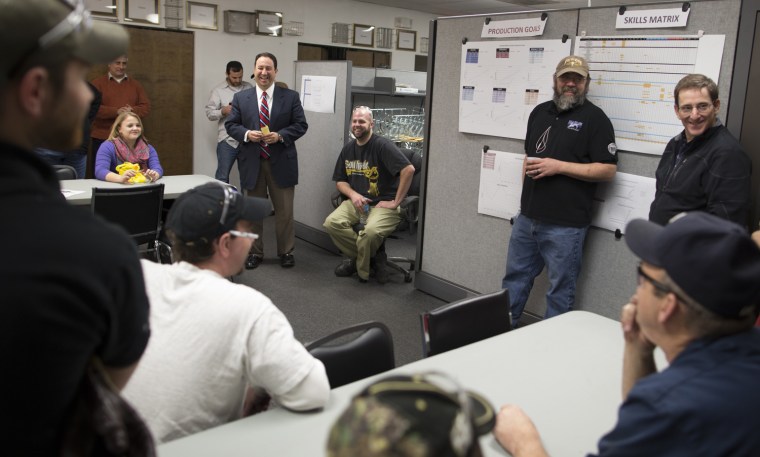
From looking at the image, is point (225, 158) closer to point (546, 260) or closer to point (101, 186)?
point (101, 186)

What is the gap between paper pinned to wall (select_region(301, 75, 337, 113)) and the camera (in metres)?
5.29

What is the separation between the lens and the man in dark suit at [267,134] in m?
4.70

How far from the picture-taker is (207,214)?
62.4 inches

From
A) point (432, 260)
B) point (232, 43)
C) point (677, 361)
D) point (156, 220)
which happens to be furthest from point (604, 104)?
point (232, 43)

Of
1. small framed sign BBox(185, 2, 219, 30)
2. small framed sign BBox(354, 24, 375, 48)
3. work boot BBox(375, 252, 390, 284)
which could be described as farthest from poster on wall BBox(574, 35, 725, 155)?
small framed sign BBox(354, 24, 375, 48)

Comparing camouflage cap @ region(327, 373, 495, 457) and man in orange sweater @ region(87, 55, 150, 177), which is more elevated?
man in orange sweater @ region(87, 55, 150, 177)

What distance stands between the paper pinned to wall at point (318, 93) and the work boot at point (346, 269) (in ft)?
4.44

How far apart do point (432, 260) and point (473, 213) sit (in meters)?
0.52

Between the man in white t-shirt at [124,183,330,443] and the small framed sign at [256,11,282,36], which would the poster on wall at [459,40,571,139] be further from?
the small framed sign at [256,11,282,36]

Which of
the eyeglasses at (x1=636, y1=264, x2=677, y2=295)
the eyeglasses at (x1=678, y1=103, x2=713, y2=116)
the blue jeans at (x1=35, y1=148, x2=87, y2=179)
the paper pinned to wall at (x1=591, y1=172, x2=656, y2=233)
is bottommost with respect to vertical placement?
the blue jeans at (x1=35, y1=148, x2=87, y2=179)

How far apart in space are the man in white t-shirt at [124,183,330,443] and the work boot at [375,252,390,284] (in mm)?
3170

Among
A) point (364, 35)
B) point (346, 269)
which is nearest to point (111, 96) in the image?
point (346, 269)

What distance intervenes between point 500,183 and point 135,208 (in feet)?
6.98

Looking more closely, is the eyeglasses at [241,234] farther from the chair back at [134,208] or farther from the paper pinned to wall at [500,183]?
the paper pinned to wall at [500,183]
